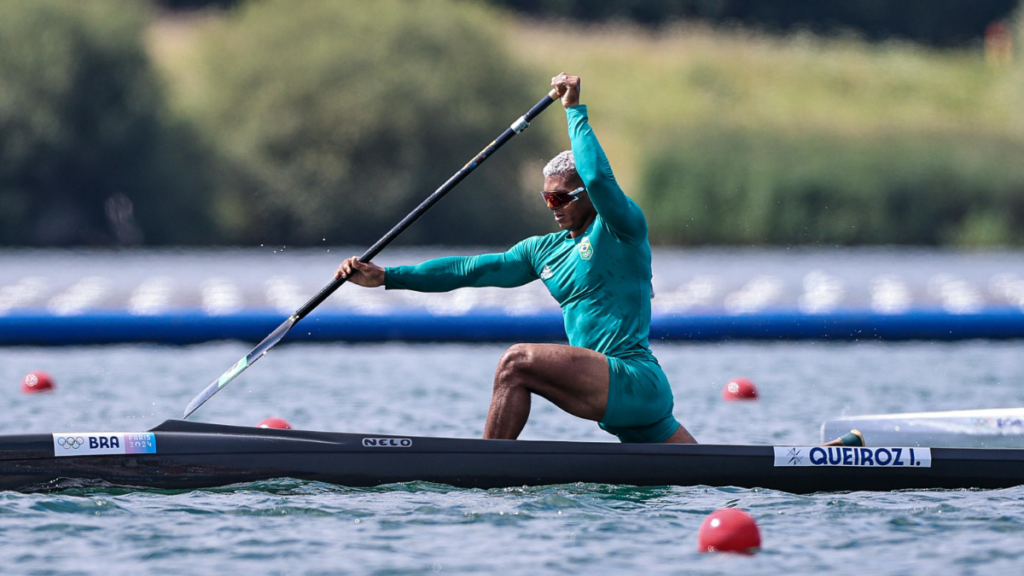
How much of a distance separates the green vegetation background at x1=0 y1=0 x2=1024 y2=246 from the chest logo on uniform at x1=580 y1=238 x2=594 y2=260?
2010 centimetres

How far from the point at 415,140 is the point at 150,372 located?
747 inches

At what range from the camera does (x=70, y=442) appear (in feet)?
17.0

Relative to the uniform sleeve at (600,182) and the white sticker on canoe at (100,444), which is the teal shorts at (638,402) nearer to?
the uniform sleeve at (600,182)

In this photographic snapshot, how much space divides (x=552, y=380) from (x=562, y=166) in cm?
80

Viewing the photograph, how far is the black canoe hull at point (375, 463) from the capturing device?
5207 mm

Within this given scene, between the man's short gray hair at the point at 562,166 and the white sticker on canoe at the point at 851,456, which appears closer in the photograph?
the man's short gray hair at the point at 562,166

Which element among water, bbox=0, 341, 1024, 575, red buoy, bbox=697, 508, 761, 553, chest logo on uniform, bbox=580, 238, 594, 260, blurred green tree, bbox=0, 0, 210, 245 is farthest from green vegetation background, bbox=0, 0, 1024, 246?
red buoy, bbox=697, 508, 761, 553

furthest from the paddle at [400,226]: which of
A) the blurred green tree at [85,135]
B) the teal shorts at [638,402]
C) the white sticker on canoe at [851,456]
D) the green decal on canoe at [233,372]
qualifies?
the blurred green tree at [85,135]

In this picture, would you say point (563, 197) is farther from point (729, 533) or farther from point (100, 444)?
point (100, 444)

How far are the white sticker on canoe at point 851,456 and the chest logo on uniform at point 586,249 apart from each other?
1.02 meters

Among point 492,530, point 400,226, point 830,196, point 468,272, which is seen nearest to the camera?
point 492,530

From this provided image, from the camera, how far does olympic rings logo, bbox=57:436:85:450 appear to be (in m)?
5.19

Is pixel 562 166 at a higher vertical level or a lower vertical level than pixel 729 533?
higher

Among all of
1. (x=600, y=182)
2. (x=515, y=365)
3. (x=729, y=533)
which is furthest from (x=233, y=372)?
(x=729, y=533)
